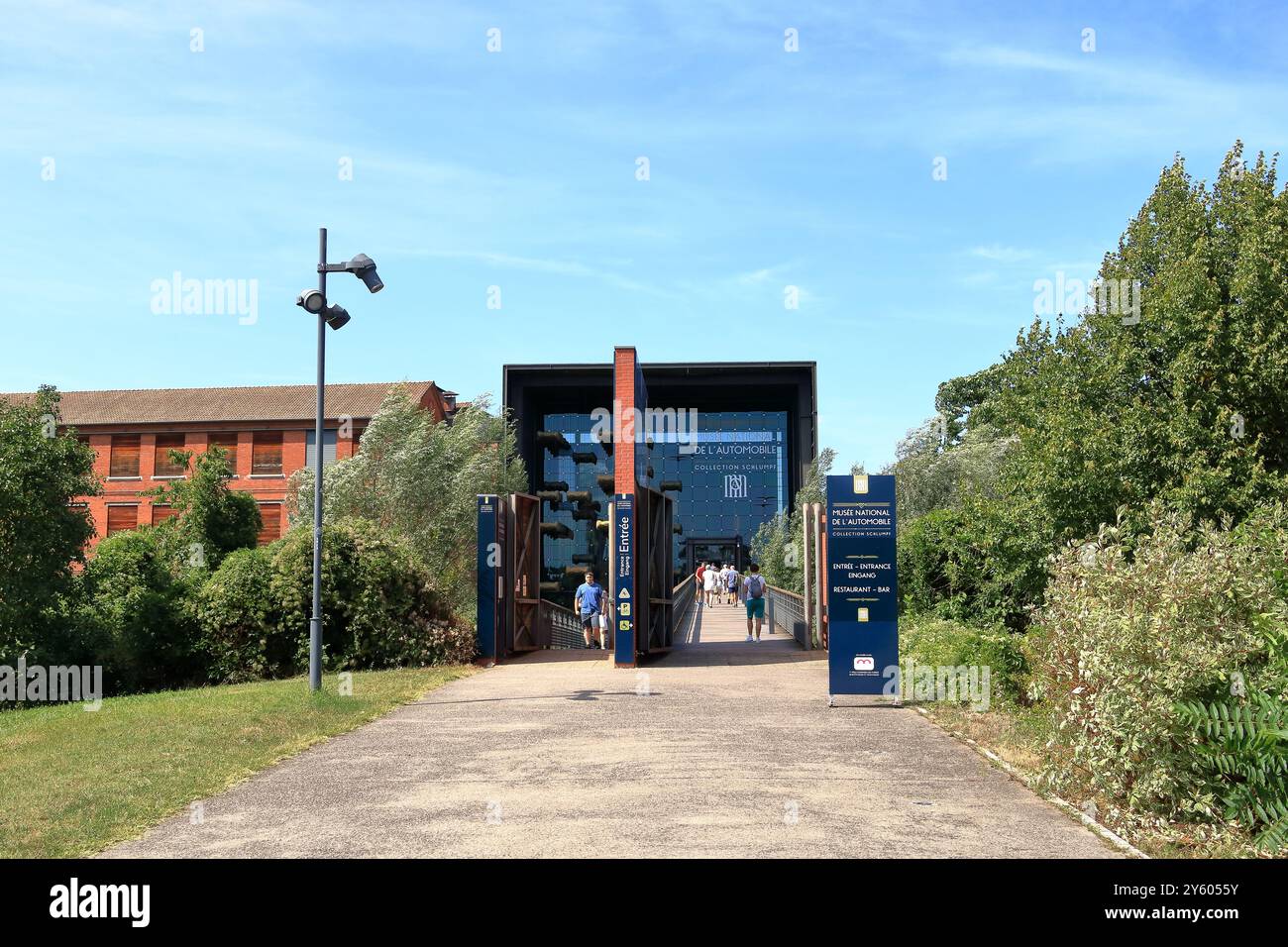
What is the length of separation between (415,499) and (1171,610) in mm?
36718

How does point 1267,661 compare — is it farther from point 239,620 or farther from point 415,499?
point 415,499

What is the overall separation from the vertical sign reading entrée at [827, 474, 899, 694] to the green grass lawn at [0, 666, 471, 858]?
556cm

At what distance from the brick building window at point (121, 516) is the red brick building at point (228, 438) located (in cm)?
5

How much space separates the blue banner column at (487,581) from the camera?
63.6ft

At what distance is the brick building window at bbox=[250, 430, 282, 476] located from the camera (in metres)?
56.9

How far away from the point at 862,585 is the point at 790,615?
15354mm

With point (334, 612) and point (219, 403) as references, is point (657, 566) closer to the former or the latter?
point (334, 612)

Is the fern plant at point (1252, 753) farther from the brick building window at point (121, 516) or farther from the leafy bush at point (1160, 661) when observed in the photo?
the brick building window at point (121, 516)

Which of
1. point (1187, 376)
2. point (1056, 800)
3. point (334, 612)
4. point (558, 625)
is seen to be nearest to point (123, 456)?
point (558, 625)

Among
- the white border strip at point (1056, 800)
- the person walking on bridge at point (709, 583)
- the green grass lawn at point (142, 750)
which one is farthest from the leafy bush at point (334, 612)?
the person walking on bridge at point (709, 583)

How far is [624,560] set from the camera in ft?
63.2

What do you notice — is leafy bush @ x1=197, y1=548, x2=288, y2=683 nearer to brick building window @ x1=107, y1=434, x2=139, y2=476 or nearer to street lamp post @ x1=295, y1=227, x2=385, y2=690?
street lamp post @ x1=295, y1=227, x2=385, y2=690

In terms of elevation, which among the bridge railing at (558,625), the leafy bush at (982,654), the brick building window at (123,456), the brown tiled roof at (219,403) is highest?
the brown tiled roof at (219,403)

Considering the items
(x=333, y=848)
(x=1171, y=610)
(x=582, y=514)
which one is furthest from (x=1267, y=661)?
(x=582, y=514)
